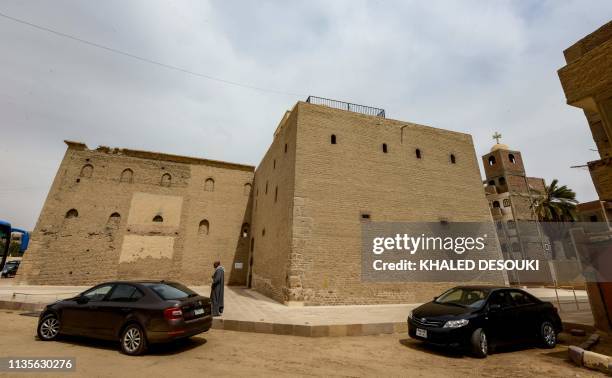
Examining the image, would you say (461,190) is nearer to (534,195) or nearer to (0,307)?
(0,307)

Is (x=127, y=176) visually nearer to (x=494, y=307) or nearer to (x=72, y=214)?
(x=72, y=214)

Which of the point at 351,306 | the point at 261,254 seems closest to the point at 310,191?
the point at 351,306

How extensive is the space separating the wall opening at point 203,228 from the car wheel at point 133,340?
14529 mm

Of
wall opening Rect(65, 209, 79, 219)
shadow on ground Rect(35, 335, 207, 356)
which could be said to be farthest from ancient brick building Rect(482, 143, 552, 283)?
wall opening Rect(65, 209, 79, 219)

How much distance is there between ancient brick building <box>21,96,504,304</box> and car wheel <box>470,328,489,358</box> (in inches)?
248

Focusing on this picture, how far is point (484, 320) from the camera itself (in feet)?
18.0

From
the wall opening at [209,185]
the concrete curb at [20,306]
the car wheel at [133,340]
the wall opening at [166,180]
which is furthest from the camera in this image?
the wall opening at [209,185]

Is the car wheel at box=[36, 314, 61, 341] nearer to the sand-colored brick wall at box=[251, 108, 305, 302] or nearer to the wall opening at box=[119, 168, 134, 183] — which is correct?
the sand-colored brick wall at box=[251, 108, 305, 302]

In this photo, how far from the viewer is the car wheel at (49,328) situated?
574 centimetres

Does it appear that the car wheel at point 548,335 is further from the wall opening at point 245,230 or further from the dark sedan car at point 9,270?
the dark sedan car at point 9,270

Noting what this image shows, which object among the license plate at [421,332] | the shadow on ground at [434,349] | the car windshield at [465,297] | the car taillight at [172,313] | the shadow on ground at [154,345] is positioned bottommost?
the shadow on ground at [434,349]

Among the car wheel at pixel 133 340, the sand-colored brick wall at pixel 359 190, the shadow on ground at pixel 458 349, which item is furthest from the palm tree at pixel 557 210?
the car wheel at pixel 133 340

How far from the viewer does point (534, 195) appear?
3491cm

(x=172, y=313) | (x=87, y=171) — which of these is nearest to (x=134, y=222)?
(x=87, y=171)
